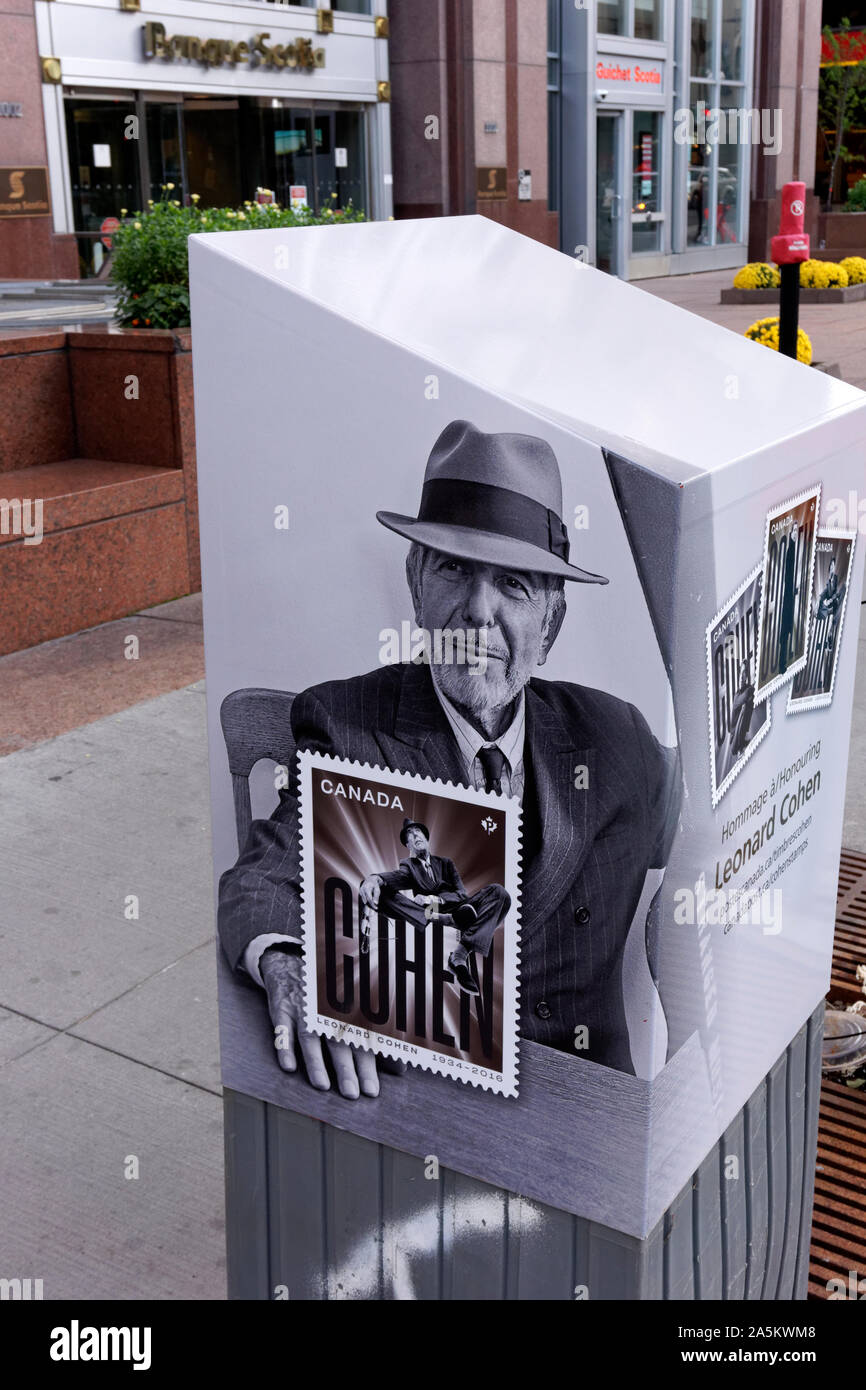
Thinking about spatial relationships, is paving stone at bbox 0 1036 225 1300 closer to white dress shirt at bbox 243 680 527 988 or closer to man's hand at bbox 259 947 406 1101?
man's hand at bbox 259 947 406 1101

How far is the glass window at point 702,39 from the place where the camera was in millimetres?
30000

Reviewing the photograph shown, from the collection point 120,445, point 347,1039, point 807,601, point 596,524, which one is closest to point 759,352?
point 807,601

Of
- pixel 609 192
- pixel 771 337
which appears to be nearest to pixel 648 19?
pixel 609 192

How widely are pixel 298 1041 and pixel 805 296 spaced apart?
21498 millimetres

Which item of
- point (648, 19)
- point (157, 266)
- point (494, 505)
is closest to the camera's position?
point (494, 505)

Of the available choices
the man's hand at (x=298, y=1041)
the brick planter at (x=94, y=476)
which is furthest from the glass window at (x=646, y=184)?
the man's hand at (x=298, y=1041)

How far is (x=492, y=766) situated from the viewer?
5.95ft

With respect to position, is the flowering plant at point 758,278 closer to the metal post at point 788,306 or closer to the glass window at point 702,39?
the glass window at point 702,39

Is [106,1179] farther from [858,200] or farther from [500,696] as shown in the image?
[858,200]

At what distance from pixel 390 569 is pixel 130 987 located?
2556 mm

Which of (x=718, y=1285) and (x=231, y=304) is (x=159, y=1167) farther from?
(x=231, y=304)

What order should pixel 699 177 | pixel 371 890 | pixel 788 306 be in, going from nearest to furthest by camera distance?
pixel 371 890, pixel 788 306, pixel 699 177

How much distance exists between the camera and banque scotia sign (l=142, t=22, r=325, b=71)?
2036 centimetres

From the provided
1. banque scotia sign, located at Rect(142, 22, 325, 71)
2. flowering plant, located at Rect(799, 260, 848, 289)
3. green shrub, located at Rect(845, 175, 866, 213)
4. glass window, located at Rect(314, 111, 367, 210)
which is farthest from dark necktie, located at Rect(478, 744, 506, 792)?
green shrub, located at Rect(845, 175, 866, 213)
